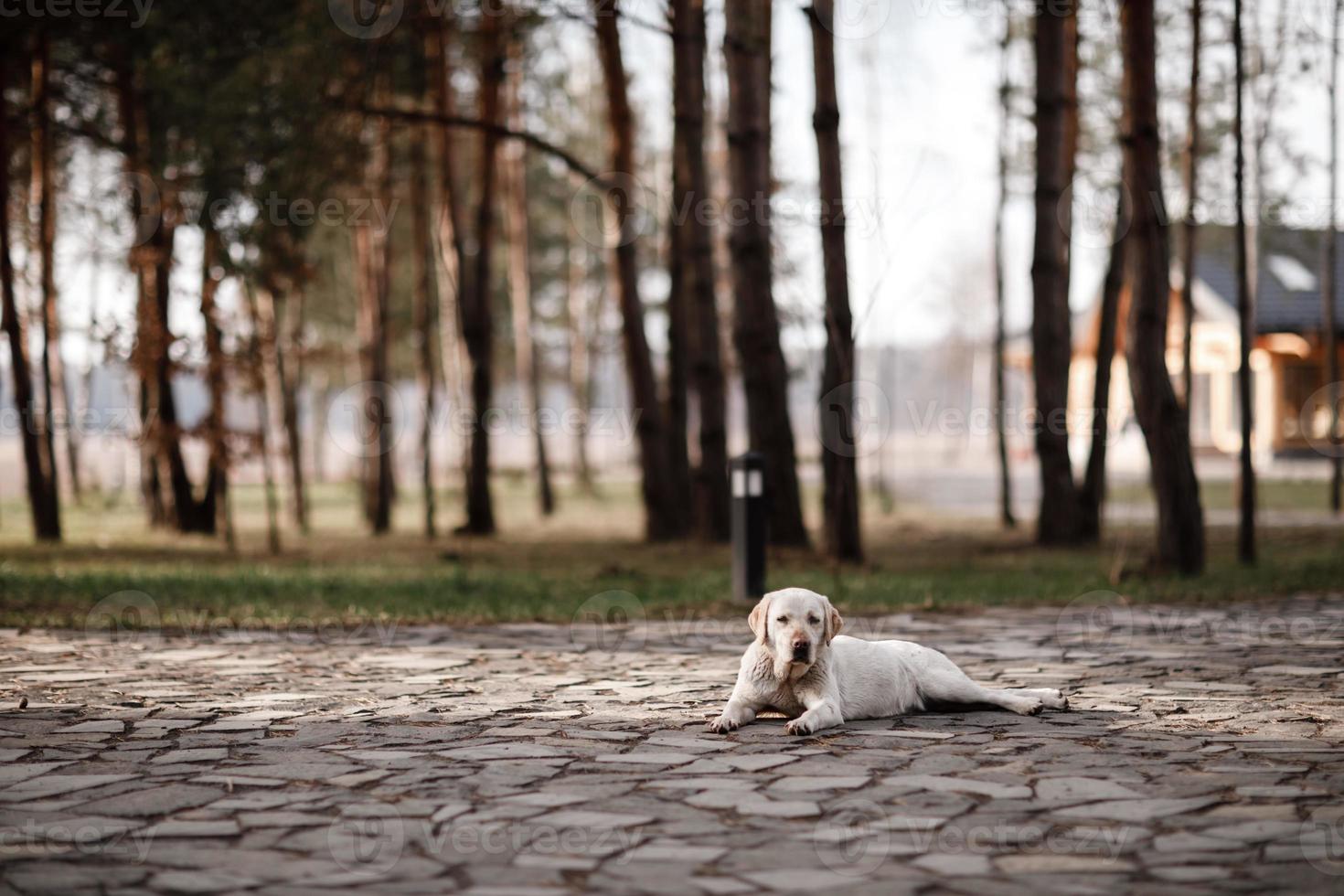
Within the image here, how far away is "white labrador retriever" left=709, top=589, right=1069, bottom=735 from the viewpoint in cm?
685

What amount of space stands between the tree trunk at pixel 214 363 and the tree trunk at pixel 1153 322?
36.0ft

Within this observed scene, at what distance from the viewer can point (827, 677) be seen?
7.08 metres

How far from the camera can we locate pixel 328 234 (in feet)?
105

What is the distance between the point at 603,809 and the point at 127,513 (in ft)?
96.3

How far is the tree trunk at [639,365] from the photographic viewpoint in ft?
70.3

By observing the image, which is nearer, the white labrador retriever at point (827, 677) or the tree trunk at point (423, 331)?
the white labrador retriever at point (827, 677)

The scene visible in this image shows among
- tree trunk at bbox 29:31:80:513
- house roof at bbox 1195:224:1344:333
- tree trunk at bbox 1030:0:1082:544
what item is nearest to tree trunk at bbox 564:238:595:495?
house roof at bbox 1195:224:1344:333

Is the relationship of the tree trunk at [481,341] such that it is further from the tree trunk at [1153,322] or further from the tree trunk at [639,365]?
the tree trunk at [1153,322]

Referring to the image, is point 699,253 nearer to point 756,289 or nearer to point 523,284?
point 756,289

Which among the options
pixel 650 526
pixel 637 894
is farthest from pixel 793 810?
pixel 650 526

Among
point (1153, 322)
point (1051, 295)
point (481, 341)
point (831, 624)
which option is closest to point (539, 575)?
point (1153, 322)

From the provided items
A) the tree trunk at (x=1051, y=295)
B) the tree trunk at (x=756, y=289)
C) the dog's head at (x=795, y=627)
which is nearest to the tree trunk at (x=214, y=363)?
the tree trunk at (x=756, y=289)

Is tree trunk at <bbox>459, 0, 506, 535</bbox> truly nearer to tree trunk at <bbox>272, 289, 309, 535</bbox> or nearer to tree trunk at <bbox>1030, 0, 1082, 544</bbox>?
tree trunk at <bbox>272, 289, 309, 535</bbox>

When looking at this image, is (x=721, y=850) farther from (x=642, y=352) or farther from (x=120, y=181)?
(x=120, y=181)
